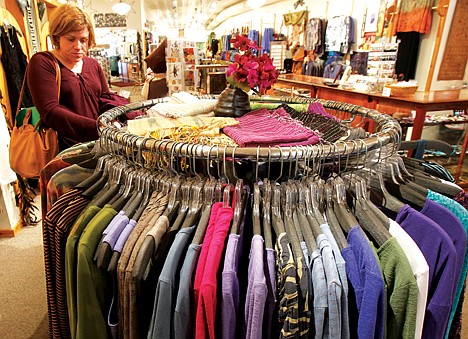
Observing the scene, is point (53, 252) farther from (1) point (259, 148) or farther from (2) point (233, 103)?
(2) point (233, 103)

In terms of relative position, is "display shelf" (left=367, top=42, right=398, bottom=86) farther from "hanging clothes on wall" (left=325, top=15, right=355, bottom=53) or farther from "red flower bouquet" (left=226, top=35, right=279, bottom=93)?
"hanging clothes on wall" (left=325, top=15, right=355, bottom=53)

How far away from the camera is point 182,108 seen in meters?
1.55

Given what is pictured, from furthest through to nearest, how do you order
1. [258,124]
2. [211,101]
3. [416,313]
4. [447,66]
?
[447,66] < [211,101] < [258,124] < [416,313]

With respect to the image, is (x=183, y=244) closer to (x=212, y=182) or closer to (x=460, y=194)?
(x=212, y=182)

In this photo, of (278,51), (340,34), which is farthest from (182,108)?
(278,51)

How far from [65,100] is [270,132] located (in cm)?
130

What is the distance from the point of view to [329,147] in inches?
36.9

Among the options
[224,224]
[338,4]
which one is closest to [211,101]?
[224,224]

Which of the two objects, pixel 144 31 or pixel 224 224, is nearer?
pixel 224 224

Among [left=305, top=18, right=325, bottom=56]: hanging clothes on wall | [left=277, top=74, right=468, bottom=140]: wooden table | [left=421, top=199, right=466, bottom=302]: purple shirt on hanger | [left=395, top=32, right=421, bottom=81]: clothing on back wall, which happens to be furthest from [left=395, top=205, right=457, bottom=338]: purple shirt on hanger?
[left=305, top=18, right=325, bottom=56]: hanging clothes on wall

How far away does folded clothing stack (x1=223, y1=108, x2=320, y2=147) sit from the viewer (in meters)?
1.13

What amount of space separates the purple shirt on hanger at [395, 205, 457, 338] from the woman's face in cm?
187

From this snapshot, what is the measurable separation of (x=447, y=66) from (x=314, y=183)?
5.85 m

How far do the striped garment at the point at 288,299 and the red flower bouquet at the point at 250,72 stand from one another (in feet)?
3.21
